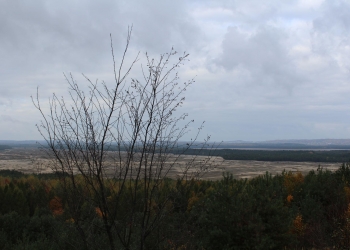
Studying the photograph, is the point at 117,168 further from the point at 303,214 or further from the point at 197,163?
the point at 303,214

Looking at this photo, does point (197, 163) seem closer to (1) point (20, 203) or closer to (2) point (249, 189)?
(2) point (249, 189)

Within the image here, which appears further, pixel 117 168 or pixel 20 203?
pixel 20 203

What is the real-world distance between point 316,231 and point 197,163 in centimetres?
711

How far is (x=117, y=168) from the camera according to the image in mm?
3820

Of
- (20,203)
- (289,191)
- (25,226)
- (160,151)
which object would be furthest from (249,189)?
(20,203)

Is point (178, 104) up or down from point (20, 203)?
up

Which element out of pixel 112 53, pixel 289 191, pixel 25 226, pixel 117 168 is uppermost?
pixel 112 53

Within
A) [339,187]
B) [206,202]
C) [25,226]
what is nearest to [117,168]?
[206,202]

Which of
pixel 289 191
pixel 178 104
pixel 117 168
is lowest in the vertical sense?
pixel 289 191

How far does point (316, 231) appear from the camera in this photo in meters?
9.41

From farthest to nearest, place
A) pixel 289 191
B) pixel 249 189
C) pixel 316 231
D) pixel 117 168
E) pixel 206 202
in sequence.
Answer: pixel 289 191, pixel 249 189, pixel 206 202, pixel 316 231, pixel 117 168

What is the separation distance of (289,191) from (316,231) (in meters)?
5.10

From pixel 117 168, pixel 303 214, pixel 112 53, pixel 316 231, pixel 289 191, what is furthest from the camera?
pixel 289 191

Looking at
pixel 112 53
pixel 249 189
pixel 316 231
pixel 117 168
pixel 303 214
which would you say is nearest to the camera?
pixel 112 53
